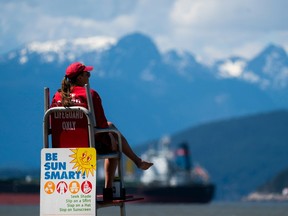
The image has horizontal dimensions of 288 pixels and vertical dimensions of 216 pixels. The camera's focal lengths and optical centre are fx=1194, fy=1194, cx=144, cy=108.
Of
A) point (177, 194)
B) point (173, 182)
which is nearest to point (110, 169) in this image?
point (177, 194)

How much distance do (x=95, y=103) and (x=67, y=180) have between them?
1.90ft

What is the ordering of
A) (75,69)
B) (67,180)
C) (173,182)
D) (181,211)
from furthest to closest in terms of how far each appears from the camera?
1. (173,182)
2. (181,211)
3. (75,69)
4. (67,180)

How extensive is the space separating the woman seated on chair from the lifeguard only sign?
242 mm

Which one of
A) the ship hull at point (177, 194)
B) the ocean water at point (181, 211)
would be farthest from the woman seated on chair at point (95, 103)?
the ship hull at point (177, 194)

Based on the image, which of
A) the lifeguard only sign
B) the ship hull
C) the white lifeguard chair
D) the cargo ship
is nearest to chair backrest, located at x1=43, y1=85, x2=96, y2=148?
the white lifeguard chair

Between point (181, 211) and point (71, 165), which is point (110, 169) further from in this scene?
point (181, 211)

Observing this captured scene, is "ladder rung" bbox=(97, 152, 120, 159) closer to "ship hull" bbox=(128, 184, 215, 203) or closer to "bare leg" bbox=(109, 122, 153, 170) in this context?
"bare leg" bbox=(109, 122, 153, 170)

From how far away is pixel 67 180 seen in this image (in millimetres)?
7754

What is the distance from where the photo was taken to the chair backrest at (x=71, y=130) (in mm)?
7973

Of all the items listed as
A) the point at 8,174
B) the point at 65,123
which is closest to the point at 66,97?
the point at 65,123

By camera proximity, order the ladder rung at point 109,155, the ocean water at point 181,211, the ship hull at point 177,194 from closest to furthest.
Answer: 1. the ladder rung at point 109,155
2. the ocean water at point 181,211
3. the ship hull at point 177,194

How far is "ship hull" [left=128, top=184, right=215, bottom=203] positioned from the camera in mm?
126938

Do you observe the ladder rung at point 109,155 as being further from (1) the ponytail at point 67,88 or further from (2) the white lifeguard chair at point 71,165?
(1) the ponytail at point 67,88

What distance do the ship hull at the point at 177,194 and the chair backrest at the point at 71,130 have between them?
4560 inches
